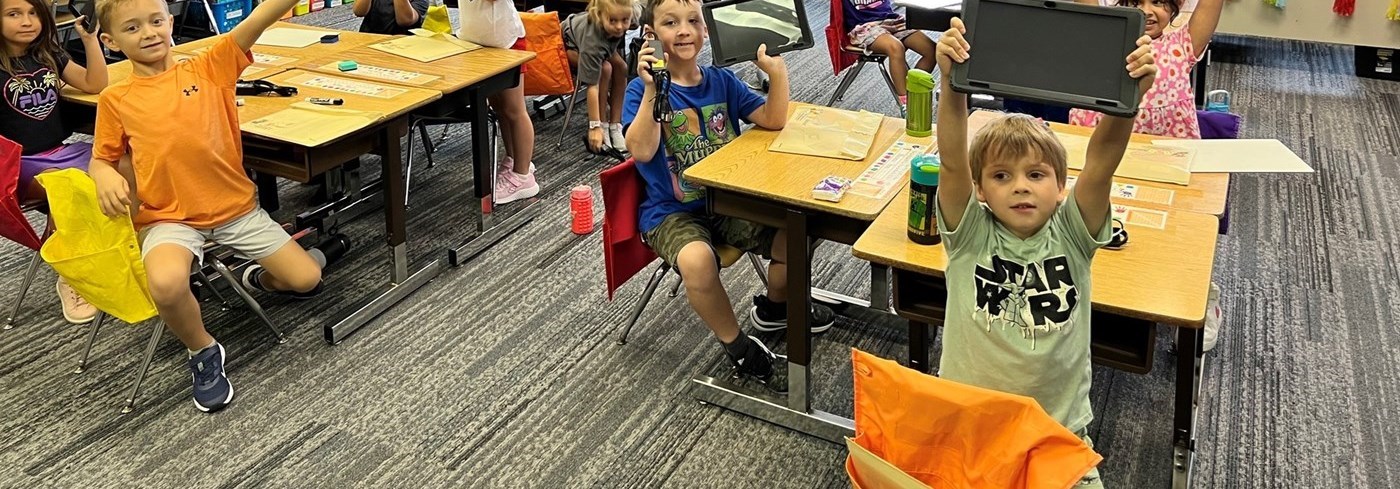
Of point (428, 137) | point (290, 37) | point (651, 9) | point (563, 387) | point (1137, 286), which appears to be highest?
point (651, 9)

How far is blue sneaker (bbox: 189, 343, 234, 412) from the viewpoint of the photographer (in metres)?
2.74

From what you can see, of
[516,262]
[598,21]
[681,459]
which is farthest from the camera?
[598,21]

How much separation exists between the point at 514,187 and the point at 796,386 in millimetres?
1814

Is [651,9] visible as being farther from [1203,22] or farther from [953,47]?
[1203,22]

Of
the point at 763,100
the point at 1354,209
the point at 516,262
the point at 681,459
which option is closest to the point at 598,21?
the point at 516,262

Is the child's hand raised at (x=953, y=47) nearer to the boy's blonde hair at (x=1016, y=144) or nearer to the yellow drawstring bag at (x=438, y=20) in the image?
the boy's blonde hair at (x=1016, y=144)

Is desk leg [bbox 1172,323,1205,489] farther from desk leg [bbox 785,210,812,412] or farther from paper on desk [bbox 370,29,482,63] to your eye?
paper on desk [bbox 370,29,482,63]

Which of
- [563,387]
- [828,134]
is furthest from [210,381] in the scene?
[828,134]

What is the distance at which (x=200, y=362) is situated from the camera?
2799 millimetres

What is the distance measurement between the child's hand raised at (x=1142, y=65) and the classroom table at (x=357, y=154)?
76.5 inches

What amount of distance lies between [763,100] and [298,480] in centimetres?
139

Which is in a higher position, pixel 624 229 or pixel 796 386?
pixel 624 229

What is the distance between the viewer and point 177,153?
9.08 ft

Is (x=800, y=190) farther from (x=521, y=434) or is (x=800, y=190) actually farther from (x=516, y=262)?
(x=516, y=262)
